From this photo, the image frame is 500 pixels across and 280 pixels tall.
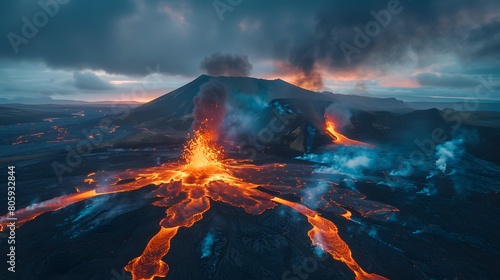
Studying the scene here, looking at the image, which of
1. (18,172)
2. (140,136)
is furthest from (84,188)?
(140,136)

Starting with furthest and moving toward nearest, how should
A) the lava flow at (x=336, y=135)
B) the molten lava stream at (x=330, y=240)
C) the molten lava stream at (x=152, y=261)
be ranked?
the lava flow at (x=336, y=135), the molten lava stream at (x=330, y=240), the molten lava stream at (x=152, y=261)

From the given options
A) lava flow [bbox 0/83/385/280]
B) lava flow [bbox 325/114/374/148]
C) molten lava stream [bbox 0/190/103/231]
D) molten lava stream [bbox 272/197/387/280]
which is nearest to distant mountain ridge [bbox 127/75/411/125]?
lava flow [bbox 325/114/374/148]

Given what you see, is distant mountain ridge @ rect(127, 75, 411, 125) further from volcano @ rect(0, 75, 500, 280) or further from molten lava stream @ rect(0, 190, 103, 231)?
molten lava stream @ rect(0, 190, 103, 231)

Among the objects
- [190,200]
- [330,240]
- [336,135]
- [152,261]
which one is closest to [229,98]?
[336,135]

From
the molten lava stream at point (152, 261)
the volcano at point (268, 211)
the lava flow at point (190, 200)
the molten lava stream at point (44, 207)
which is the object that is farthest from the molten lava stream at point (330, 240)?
the molten lava stream at point (44, 207)

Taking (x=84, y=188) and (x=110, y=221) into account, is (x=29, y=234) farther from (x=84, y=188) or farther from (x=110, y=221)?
(x=84, y=188)

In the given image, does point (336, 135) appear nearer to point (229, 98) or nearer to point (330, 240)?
point (229, 98)

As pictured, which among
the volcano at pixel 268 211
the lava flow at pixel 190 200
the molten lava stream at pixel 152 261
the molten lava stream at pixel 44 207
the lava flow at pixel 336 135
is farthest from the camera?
the lava flow at pixel 336 135

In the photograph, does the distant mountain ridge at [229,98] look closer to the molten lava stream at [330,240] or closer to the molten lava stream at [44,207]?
the molten lava stream at [44,207]
